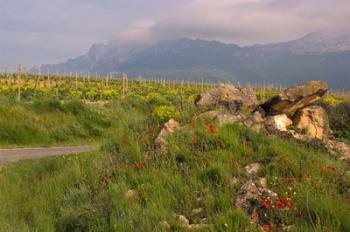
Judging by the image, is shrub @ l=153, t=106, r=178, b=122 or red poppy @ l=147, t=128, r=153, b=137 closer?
red poppy @ l=147, t=128, r=153, b=137

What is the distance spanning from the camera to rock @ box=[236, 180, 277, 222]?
656cm

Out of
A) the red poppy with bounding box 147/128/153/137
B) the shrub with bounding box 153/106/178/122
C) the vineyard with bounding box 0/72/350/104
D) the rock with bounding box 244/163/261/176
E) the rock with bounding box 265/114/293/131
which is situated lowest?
the vineyard with bounding box 0/72/350/104

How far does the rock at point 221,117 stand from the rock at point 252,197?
322 cm

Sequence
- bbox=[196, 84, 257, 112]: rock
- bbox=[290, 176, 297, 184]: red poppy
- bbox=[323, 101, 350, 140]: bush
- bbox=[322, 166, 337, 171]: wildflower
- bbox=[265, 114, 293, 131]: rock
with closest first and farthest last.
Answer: bbox=[290, 176, 297, 184]: red poppy, bbox=[322, 166, 337, 171]: wildflower, bbox=[265, 114, 293, 131]: rock, bbox=[196, 84, 257, 112]: rock, bbox=[323, 101, 350, 140]: bush

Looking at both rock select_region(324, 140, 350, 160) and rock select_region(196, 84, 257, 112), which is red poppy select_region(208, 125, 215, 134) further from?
rock select_region(196, 84, 257, 112)

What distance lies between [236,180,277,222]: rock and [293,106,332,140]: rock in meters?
5.23

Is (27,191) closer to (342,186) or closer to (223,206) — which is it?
(223,206)

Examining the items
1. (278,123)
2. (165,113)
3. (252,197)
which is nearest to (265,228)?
(252,197)

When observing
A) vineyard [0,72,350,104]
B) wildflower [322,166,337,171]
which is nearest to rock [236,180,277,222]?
wildflower [322,166,337,171]

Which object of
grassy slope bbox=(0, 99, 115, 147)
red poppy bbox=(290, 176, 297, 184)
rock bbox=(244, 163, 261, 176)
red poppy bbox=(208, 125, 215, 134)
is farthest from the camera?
grassy slope bbox=(0, 99, 115, 147)

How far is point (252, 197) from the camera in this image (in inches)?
268

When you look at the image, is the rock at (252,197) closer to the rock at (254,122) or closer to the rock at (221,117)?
the rock at (254,122)

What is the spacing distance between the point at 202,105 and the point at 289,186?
18.0 feet

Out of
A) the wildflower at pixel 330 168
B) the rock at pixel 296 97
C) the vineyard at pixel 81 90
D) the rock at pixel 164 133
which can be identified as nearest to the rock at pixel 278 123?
the rock at pixel 296 97
